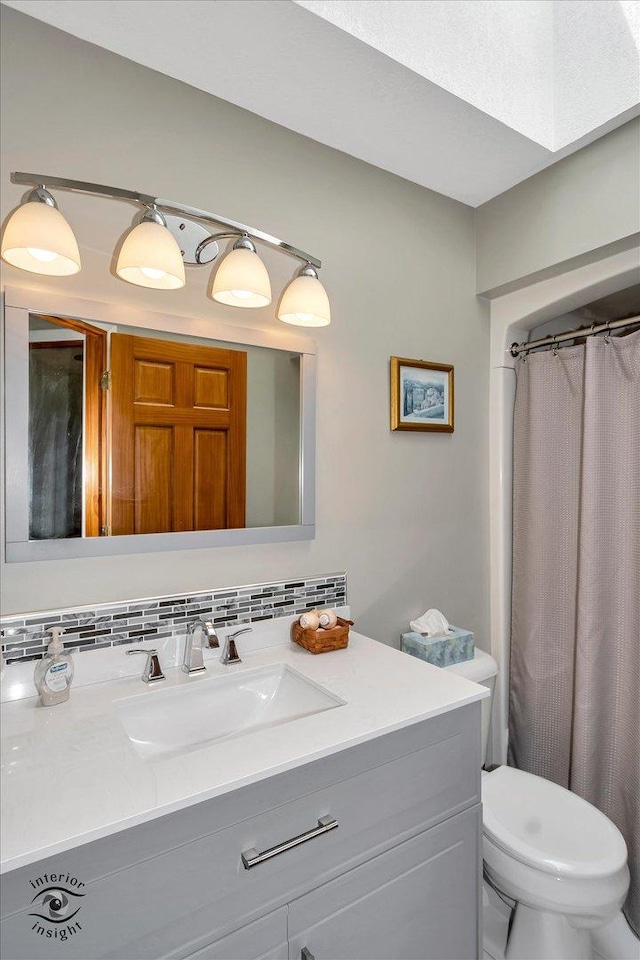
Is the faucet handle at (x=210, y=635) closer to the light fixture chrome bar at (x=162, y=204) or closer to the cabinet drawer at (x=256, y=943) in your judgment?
the cabinet drawer at (x=256, y=943)

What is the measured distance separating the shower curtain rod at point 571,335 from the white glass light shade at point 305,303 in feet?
3.19

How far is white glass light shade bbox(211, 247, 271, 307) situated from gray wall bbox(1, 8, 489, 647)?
107mm

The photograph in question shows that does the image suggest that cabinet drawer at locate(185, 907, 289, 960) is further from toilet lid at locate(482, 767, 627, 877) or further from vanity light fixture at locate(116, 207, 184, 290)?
vanity light fixture at locate(116, 207, 184, 290)

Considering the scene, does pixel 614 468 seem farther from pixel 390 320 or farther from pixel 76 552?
pixel 76 552

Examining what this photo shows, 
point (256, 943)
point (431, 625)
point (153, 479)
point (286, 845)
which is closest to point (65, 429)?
point (153, 479)

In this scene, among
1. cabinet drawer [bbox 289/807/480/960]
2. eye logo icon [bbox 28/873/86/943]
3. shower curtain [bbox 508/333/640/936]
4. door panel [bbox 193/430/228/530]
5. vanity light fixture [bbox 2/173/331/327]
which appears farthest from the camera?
shower curtain [bbox 508/333/640/936]

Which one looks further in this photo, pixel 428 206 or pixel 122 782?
pixel 428 206

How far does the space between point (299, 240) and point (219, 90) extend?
1.40 feet

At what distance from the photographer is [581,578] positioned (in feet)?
6.01

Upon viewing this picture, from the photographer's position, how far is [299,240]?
1.63 metres

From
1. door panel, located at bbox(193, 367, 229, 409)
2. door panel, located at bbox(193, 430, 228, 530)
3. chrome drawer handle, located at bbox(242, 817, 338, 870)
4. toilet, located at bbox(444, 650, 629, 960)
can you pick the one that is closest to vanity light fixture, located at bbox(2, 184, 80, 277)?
door panel, located at bbox(193, 367, 229, 409)

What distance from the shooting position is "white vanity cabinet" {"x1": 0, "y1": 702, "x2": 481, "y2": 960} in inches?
30.7

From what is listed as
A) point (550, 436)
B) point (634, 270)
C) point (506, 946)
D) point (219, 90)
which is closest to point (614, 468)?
point (550, 436)

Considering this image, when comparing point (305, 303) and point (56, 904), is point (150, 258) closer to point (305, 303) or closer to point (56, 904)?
point (305, 303)
